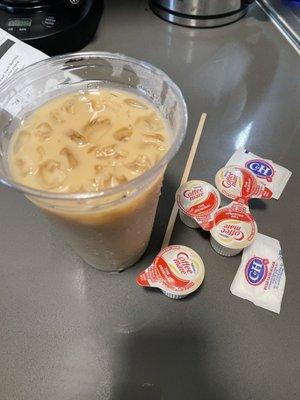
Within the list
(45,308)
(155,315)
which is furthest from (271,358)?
(45,308)

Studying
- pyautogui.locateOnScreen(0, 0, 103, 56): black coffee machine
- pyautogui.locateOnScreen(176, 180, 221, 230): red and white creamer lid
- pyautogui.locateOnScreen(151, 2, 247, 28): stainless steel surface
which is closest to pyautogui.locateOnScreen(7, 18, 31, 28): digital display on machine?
pyautogui.locateOnScreen(0, 0, 103, 56): black coffee machine

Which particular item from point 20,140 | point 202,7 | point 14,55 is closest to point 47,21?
point 14,55

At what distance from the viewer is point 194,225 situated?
0.72m

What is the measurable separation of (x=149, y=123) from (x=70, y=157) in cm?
14

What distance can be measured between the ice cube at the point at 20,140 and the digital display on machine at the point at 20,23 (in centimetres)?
52

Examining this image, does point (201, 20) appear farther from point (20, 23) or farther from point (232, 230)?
point (232, 230)

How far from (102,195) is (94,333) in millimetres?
298

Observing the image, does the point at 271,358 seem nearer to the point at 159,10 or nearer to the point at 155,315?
the point at 155,315

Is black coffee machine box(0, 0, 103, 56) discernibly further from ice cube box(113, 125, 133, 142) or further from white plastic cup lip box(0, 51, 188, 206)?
ice cube box(113, 125, 133, 142)

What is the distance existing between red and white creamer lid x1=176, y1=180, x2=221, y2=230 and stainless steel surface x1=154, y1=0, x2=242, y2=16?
615 mm

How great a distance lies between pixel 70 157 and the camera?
538 millimetres

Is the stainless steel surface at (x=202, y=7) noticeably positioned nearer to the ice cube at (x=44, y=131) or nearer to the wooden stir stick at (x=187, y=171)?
the wooden stir stick at (x=187, y=171)

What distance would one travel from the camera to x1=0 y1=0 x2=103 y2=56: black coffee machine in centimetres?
95

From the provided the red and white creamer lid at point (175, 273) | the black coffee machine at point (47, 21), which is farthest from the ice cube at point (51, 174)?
the black coffee machine at point (47, 21)
